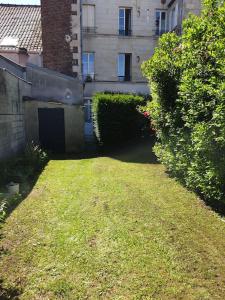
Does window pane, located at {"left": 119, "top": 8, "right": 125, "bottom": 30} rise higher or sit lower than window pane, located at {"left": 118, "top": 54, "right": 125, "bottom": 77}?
higher

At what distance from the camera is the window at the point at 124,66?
74.7 feet

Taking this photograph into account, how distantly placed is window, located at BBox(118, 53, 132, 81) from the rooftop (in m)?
5.77

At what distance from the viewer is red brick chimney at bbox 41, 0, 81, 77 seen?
64.0ft

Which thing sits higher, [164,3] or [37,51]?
[164,3]

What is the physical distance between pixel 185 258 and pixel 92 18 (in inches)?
804

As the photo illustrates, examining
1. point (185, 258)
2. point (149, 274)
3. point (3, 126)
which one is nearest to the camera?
point (149, 274)

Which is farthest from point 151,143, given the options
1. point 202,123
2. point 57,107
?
point 202,123

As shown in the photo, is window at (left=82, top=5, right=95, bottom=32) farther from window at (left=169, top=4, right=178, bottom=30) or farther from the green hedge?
the green hedge

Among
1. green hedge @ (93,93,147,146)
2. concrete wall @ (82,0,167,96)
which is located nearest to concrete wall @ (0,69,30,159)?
green hedge @ (93,93,147,146)

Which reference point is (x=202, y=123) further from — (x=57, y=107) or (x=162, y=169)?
(x=57, y=107)

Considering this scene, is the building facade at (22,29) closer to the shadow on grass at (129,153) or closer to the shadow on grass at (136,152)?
the shadow on grass at (129,153)

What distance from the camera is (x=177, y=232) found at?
5.41 m

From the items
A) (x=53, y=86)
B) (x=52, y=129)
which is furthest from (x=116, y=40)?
(x=52, y=129)

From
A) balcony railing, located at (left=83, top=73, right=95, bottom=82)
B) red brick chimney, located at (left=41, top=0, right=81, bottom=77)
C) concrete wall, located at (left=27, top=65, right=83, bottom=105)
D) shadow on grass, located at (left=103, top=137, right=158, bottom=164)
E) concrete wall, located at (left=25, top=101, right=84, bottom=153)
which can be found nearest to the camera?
shadow on grass, located at (left=103, top=137, right=158, bottom=164)
